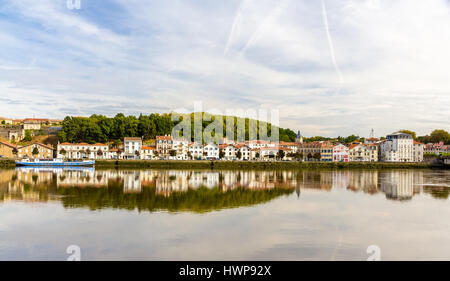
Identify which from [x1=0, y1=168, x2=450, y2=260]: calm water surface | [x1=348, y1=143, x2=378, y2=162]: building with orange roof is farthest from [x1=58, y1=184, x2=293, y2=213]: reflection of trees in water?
[x1=348, y1=143, x2=378, y2=162]: building with orange roof

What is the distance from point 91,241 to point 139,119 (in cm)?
7002

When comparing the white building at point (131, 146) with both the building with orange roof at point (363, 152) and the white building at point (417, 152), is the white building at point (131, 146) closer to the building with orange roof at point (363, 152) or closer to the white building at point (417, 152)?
the building with orange roof at point (363, 152)

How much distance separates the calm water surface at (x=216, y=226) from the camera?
991cm

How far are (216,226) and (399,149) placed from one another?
70438 mm

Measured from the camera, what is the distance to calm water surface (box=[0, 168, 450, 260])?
9.91m

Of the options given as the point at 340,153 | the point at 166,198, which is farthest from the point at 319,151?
the point at 166,198

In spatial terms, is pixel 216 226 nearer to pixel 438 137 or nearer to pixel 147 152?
pixel 147 152

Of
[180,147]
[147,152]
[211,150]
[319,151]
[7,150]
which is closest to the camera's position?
[7,150]

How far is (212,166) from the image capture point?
167 feet

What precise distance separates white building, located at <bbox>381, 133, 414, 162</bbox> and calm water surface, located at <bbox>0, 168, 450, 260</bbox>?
5648cm

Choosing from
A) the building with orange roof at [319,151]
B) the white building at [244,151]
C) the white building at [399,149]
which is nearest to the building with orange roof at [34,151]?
the white building at [244,151]

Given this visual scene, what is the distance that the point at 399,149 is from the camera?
241ft
